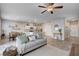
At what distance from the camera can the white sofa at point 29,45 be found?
7.32 feet

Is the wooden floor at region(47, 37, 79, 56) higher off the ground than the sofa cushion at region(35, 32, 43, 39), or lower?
lower

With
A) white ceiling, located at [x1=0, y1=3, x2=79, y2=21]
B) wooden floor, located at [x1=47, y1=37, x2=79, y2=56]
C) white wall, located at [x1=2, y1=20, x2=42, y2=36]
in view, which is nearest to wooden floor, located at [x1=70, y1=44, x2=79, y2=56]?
wooden floor, located at [x1=47, y1=37, x2=79, y2=56]

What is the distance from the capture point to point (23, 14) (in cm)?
226

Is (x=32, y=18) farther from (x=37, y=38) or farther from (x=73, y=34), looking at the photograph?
(x=73, y=34)

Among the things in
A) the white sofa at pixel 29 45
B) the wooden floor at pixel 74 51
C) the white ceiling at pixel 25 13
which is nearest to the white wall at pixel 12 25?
the white ceiling at pixel 25 13

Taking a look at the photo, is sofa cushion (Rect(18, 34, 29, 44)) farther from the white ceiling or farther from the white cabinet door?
the white cabinet door

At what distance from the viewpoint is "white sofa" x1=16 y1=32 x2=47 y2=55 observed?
223 cm

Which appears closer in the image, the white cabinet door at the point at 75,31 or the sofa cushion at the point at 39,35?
the white cabinet door at the point at 75,31

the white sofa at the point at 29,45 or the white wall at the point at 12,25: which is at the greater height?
the white wall at the point at 12,25

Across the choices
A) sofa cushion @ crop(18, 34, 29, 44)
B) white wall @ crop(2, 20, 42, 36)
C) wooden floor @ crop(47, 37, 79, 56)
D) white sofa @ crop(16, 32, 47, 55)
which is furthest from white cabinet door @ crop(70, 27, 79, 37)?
sofa cushion @ crop(18, 34, 29, 44)

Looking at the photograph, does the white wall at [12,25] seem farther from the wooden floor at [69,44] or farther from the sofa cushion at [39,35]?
the wooden floor at [69,44]

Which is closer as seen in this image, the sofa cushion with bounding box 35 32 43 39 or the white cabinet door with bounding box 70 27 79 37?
the white cabinet door with bounding box 70 27 79 37

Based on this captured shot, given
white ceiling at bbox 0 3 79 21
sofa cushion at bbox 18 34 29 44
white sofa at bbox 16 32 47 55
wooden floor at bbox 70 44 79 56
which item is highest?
white ceiling at bbox 0 3 79 21

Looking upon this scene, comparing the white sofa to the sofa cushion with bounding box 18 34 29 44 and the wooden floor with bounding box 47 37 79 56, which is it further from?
the wooden floor with bounding box 47 37 79 56
